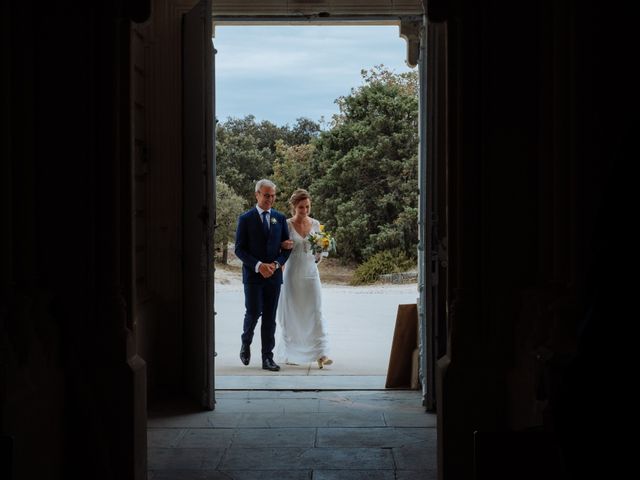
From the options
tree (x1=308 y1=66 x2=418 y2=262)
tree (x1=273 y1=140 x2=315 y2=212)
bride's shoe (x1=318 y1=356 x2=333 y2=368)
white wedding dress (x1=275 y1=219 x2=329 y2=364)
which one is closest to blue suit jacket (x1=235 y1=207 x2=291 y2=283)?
white wedding dress (x1=275 y1=219 x2=329 y2=364)

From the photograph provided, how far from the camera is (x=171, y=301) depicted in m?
6.11

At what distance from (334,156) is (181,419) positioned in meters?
15.6

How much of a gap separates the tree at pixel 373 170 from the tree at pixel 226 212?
6.58 feet

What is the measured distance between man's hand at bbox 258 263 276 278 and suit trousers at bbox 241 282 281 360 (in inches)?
4.1

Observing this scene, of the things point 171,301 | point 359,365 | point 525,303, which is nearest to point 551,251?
point 525,303

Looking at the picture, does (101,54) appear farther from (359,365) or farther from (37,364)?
(359,365)

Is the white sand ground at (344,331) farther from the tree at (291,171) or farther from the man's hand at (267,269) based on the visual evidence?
the tree at (291,171)

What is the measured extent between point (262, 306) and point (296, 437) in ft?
8.22

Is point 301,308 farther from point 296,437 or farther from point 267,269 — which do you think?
point 296,437

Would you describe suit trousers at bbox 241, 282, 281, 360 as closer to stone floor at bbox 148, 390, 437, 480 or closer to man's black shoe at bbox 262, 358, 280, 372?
man's black shoe at bbox 262, 358, 280, 372

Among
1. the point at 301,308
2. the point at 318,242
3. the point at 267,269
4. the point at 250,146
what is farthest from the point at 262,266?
the point at 250,146

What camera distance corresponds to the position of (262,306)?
24.2ft

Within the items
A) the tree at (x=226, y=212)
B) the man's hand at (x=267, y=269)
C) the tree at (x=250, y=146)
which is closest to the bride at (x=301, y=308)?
the man's hand at (x=267, y=269)

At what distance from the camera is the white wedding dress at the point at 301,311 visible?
7.64m
